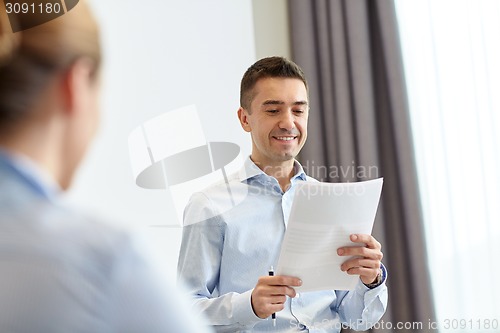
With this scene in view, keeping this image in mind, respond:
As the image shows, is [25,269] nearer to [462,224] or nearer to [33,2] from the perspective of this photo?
[33,2]

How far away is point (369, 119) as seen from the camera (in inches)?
123

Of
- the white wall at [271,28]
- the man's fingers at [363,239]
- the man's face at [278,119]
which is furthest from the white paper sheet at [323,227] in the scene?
the white wall at [271,28]

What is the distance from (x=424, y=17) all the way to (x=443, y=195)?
796 millimetres

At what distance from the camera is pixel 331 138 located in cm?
319

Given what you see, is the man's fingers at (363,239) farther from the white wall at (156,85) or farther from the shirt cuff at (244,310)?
the white wall at (156,85)

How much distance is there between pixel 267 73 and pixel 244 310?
738 mm

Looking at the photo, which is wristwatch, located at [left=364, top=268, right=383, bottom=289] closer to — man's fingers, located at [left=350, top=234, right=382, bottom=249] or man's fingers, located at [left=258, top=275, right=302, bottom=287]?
man's fingers, located at [left=350, top=234, right=382, bottom=249]

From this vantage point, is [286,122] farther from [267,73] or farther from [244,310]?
[244,310]

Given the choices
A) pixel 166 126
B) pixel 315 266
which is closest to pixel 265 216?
pixel 315 266

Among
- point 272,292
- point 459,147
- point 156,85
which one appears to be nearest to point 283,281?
point 272,292

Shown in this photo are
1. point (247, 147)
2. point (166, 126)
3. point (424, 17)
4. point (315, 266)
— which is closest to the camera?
point (315, 266)

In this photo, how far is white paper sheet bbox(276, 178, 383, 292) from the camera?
66.1 inches

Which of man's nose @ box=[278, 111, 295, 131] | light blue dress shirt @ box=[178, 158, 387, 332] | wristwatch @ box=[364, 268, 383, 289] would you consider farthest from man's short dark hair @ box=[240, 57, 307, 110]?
wristwatch @ box=[364, 268, 383, 289]

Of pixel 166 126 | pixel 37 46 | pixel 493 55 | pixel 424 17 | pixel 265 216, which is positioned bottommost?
pixel 265 216
